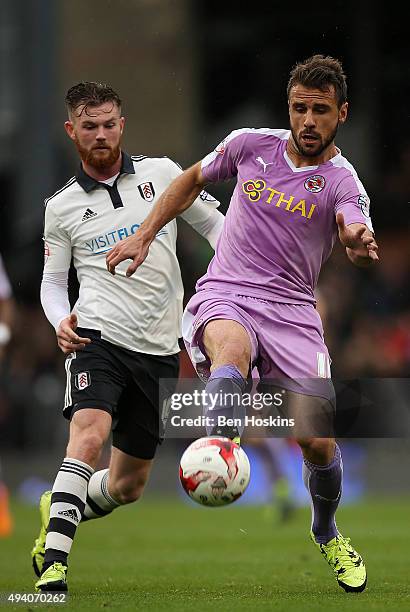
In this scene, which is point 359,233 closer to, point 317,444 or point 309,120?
point 309,120

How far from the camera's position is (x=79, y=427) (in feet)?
23.9

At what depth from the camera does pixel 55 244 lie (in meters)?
7.89

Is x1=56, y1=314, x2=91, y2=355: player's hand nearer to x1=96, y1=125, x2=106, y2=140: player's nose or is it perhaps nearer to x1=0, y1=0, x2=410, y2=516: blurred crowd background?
x1=96, y1=125, x2=106, y2=140: player's nose

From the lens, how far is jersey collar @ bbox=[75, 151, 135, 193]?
311 inches

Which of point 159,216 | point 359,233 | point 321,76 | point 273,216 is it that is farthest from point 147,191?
point 359,233

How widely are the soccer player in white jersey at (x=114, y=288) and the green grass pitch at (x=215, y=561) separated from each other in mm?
689

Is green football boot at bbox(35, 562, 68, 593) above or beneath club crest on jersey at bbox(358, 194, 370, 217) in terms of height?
beneath

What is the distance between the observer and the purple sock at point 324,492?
735 cm

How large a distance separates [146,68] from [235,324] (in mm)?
10162

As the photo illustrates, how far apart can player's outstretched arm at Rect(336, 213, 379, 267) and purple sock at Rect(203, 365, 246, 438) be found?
34.5 inches

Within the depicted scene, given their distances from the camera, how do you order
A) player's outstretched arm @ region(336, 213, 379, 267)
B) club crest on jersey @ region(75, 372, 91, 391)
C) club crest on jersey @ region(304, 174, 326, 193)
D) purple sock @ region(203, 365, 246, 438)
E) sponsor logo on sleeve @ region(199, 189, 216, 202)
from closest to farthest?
player's outstretched arm @ region(336, 213, 379, 267) → purple sock @ region(203, 365, 246, 438) → club crest on jersey @ region(304, 174, 326, 193) → club crest on jersey @ region(75, 372, 91, 391) → sponsor logo on sleeve @ region(199, 189, 216, 202)

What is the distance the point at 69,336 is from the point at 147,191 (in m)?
1.22

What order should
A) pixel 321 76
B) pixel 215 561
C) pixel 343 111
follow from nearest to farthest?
pixel 321 76 → pixel 343 111 → pixel 215 561

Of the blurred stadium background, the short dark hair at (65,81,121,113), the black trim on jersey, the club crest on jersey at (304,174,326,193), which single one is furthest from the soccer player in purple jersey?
the blurred stadium background
